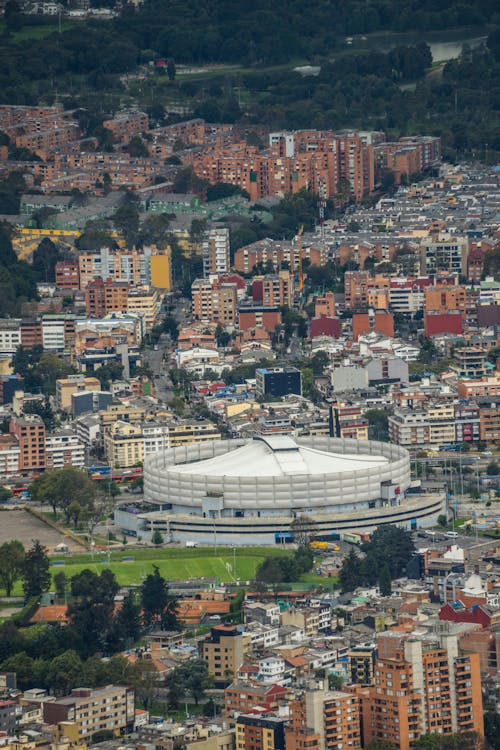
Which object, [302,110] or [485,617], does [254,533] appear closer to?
[485,617]

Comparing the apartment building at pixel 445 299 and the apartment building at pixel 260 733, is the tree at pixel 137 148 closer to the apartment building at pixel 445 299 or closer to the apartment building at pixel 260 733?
the apartment building at pixel 445 299

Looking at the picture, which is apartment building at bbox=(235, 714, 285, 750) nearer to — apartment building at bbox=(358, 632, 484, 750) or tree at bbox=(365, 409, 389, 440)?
apartment building at bbox=(358, 632, 484, 750)

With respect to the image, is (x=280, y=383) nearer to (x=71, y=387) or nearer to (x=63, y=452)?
(x=71, y=387)

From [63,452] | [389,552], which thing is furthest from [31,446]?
[389,552]

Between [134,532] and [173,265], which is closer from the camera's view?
[134,532]

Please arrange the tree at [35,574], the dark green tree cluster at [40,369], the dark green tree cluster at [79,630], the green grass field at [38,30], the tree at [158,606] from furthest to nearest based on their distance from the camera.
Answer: the green grass field at [38,30], the dark green tree cluster at [40,369], the tree at [35,574], the tree at [158,606], the dark green tree cluster at [79,630]

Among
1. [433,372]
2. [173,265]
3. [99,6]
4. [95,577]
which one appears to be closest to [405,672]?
[95,577]

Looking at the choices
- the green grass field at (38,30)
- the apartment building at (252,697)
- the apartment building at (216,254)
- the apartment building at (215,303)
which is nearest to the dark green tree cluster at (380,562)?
the apartment building at (252,697)
